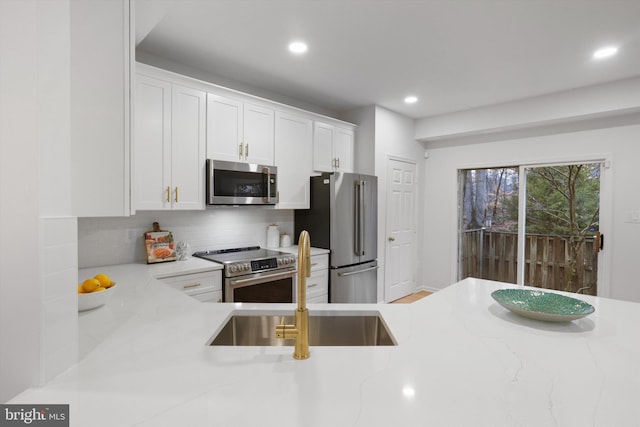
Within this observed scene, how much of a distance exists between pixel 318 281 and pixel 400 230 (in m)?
1.76

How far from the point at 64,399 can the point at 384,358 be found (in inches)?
31.7

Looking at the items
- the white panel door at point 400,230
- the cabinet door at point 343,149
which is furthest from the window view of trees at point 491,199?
the cabinet door at point 343,149

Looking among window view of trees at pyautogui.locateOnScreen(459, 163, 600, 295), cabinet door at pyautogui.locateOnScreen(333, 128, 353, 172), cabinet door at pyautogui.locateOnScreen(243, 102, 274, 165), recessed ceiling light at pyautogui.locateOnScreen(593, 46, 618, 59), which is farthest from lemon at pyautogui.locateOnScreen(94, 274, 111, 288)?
window view of trees at pyautogui.locateOnScreen(459, 163, 600, 295)

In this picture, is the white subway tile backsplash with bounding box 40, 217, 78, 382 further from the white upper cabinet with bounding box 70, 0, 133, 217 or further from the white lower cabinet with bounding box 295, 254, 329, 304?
the white lower cabinet with bounding box 295, 254, 329, 304

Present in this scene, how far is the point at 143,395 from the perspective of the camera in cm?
76

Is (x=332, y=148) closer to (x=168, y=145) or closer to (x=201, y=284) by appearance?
(x=168, y=145)

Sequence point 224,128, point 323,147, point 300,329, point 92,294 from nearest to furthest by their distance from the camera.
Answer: point 300,329, point 92,294, point 224,128, point 323,147

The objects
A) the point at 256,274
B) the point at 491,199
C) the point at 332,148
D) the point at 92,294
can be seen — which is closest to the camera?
the point at 92,294

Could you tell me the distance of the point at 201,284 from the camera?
8.09 ft

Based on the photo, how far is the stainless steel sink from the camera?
52.7 inches

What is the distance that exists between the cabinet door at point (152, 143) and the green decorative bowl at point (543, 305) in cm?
235

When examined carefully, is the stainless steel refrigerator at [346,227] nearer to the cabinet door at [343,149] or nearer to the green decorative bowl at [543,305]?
the cabinet door at [343,149]

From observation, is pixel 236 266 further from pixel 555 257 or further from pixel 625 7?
pixel 555 257

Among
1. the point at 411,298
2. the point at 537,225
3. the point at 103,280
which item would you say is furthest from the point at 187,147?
the point at 537,225
